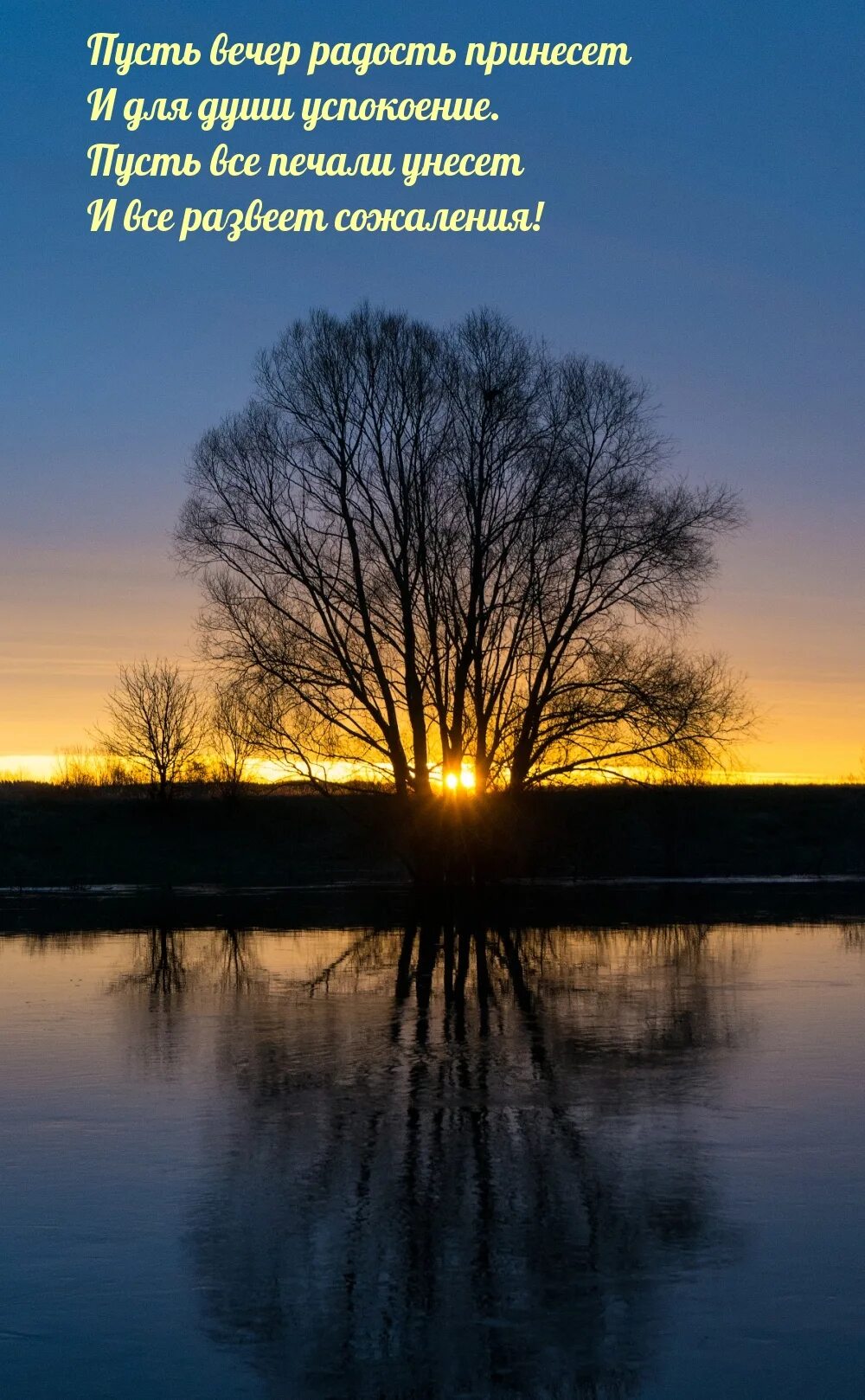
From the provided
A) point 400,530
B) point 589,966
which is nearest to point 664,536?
point 400,530

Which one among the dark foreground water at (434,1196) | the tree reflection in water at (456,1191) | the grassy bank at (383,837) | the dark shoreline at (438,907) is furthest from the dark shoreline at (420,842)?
the dark foreground water at (434,1196)

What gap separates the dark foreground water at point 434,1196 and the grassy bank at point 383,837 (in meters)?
21.9

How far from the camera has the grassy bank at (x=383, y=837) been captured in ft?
135

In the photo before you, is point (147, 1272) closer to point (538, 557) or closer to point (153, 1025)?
point (153, 1025)

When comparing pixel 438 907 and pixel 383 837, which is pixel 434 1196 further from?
Result: pixel 383 837

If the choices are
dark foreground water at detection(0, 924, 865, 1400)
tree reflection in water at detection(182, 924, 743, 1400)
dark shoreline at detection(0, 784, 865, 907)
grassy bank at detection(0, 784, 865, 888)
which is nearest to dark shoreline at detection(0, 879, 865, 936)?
dark shoreline at detection(0, 784, 865, 907)

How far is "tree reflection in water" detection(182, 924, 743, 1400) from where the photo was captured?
5875 millimetres

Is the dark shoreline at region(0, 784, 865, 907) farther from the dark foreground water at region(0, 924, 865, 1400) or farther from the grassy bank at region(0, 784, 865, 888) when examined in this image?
the dark foreground water at region(0, 924, 865, 1400)

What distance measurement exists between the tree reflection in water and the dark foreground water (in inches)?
0.9

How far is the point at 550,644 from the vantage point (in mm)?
36062

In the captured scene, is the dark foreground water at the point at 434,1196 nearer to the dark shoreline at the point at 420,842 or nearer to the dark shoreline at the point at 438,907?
the dark shoreline at the point at 438,907

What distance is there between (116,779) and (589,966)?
1747 inches

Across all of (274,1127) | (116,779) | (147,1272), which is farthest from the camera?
(116,779)

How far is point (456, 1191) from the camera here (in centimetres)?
823
